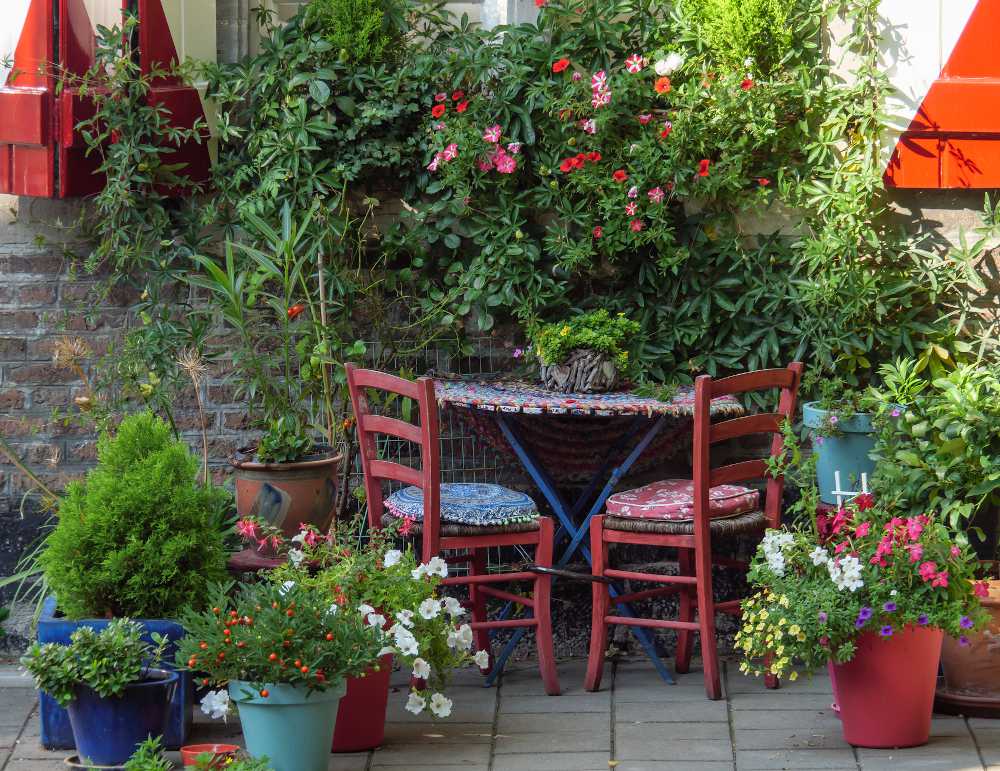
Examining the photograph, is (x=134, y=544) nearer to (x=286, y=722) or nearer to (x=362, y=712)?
(x=286, y=722)

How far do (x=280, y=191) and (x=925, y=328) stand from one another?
7.81ft

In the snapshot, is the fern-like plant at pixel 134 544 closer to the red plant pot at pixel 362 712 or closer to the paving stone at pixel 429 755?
the red plant pot at pixel 362 712

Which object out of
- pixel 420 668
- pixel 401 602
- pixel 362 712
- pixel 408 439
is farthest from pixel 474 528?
pixel 362 712

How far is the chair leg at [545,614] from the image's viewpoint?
4.27 metres

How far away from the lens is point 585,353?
4.50 m

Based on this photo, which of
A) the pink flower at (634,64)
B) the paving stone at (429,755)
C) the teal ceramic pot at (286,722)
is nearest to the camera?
the teal ceramic pot at (286,722)

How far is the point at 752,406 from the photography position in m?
4.82

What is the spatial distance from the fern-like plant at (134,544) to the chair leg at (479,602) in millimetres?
963

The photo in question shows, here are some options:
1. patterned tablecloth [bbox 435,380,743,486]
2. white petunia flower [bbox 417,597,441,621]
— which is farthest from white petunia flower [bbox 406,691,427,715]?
patterned tablecloth [bbox 435,380,743,486]

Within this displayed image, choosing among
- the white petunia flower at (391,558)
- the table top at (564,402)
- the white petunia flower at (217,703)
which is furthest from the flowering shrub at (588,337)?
the white petunia flower at (217,703)

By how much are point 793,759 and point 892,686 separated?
34cm

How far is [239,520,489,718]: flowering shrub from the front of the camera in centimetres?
372

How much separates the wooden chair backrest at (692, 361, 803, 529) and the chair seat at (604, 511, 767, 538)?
6 cm

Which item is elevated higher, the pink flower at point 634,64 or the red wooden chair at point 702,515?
the pink flower at point 634,64
